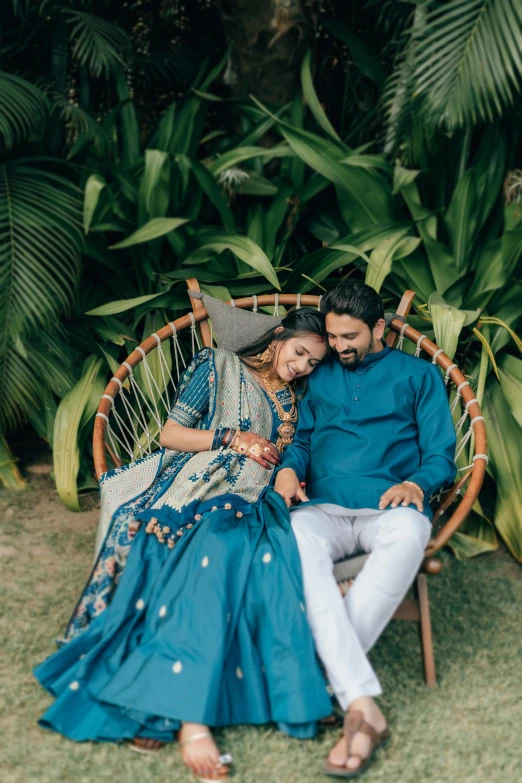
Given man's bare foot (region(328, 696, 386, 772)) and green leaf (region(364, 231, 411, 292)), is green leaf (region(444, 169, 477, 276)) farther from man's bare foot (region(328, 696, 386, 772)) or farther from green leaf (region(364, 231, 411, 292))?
man's bare foot (region(328, 696, 386, 772))

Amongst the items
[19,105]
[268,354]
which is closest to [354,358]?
[268,354]

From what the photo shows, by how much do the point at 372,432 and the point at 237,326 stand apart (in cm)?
65

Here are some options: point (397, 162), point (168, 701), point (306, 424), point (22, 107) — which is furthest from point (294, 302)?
point (168, 701)

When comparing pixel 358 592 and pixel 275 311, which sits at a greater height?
pixel 275 311

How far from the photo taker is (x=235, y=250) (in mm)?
3477

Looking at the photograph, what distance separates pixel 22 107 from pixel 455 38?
182 cm

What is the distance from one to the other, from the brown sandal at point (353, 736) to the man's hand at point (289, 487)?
66 cm

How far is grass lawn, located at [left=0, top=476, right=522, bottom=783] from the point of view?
211 centimetres

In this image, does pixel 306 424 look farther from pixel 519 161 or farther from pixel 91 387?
pixel 519 161

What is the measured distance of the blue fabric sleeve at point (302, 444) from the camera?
274 cm

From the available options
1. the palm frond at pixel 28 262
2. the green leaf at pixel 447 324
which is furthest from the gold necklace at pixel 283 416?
the palm frond at pixel 28 262

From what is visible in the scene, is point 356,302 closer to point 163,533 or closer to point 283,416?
point 283,416

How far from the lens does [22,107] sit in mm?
3410

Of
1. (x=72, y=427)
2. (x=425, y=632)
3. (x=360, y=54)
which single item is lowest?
(x=425, y=632)
